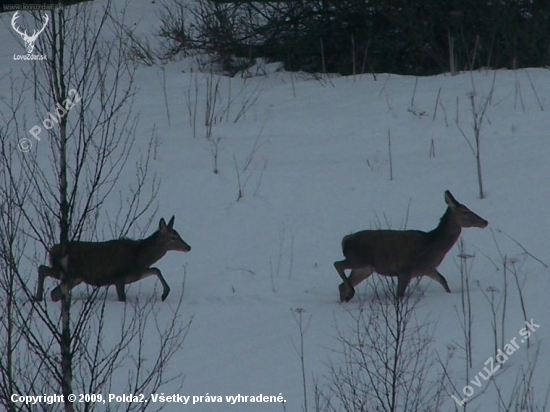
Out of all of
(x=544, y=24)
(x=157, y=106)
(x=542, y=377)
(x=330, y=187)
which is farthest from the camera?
(x=544, y=24)

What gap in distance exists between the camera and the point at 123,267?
10961mm

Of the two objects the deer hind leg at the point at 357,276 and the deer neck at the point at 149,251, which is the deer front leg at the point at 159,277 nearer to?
the deer neck at the point at 149,251

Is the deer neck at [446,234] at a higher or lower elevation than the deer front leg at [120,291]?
higher

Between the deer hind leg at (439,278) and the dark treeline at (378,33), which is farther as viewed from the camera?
the dark treeline at (378,33)

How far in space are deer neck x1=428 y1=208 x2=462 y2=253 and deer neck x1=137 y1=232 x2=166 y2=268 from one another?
288cm

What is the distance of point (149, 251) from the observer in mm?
11234

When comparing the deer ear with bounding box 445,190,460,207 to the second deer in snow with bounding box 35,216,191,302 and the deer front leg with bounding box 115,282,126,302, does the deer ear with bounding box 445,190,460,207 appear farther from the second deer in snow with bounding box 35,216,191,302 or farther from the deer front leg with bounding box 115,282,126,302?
the deer front leg with bounding box 115,282,126,302

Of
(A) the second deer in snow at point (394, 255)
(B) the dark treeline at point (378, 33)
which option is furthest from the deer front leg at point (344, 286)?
(B) the dark treeline at point (378, 33)

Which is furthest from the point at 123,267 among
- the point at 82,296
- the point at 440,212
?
the point at 440,212

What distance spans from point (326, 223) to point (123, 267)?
11.3 ft

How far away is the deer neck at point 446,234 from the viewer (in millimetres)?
10805

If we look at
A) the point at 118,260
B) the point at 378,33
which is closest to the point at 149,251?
the point at 118,260

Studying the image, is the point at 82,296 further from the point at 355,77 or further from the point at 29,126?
the point at 355,77

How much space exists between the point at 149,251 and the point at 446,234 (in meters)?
3.13
